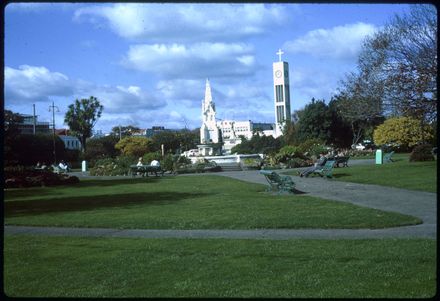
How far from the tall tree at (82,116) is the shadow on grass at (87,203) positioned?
6480cm

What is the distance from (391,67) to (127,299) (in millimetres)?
23645

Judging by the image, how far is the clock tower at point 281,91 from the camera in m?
102

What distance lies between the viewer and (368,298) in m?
5.31

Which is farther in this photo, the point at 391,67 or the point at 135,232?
the point at 391,67

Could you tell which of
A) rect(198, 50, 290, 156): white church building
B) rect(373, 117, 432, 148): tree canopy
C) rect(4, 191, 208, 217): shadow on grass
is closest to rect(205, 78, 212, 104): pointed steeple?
rect(198, 50, 290, 156): white church building

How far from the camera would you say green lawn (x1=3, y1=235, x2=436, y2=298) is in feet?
18.8

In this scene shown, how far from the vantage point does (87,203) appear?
54.2ft

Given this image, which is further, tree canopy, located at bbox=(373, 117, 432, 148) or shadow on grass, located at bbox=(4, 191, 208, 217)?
tree canopy, located at bbox=(373, 117, 432, 148)

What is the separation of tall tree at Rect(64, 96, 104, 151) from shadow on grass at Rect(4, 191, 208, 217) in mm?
64802

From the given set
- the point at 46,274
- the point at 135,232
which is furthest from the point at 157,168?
the point at 46,274

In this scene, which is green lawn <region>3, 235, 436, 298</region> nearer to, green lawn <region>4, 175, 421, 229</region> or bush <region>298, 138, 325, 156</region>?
green lawn <region>4, 175, 421, 229</region>

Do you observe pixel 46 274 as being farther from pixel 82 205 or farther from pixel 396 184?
pixel 396 184

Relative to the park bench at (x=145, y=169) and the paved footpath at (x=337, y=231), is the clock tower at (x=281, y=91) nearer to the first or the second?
the park bench at (x=145, y=169)

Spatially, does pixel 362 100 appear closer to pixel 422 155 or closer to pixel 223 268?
pixel 422 155
